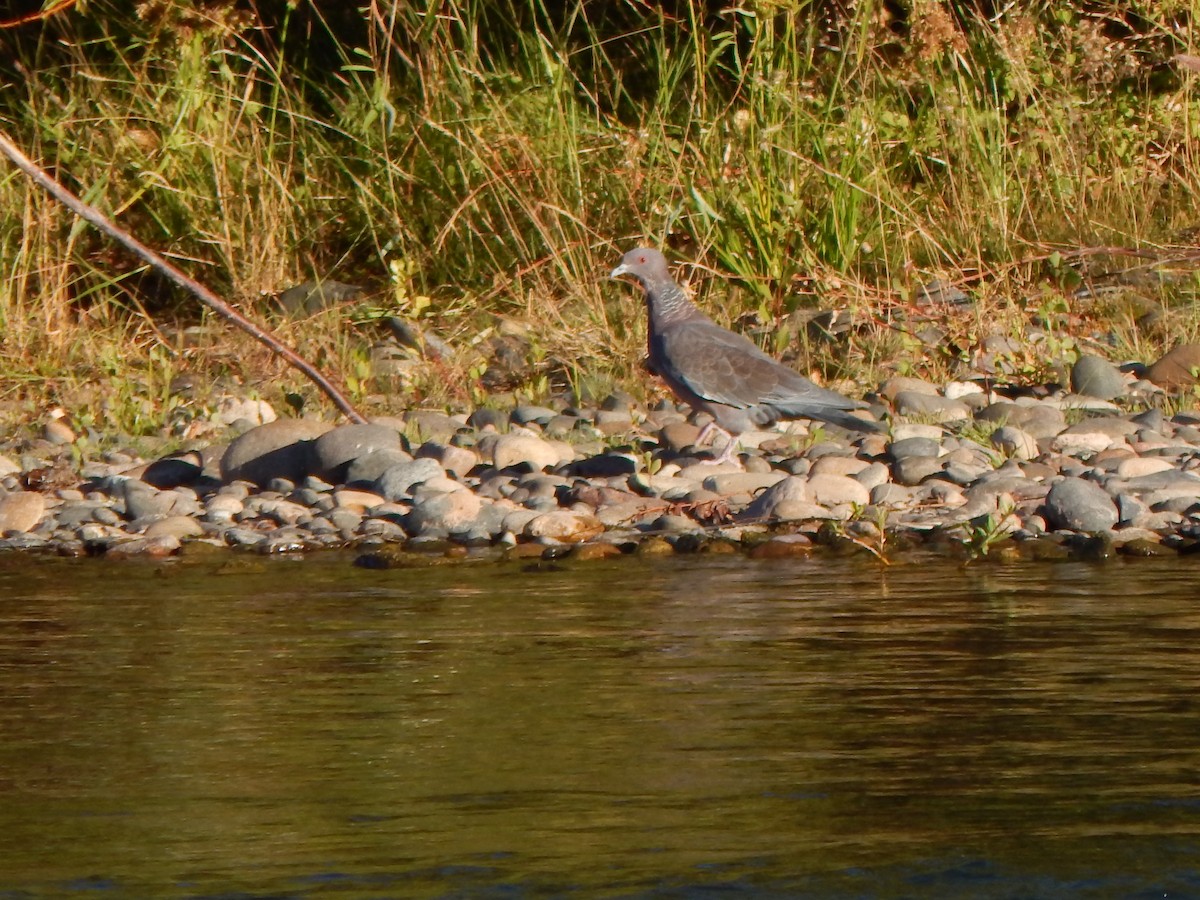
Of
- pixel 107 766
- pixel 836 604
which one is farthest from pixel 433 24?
pixel 107 766

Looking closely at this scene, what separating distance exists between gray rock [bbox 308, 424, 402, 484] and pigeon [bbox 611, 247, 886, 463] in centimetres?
107

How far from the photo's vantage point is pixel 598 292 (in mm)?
8797

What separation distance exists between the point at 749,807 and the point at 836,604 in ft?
6.33

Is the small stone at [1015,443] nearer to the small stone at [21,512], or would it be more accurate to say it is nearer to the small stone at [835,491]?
the small stone at [835,491]

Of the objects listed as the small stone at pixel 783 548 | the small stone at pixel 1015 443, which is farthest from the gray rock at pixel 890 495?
the small stone at pixel 1015 443

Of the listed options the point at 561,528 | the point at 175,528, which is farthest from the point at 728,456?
the point at 175,528

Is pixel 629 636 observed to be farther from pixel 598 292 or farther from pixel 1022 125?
pixel 1022 125

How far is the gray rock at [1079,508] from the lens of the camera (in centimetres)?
570

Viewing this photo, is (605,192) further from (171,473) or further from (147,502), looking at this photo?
(147,502)

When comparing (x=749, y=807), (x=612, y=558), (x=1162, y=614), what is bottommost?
(x=612, y=558)

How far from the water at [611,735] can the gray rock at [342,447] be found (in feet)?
4.99

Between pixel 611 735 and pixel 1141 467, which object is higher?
pixel 611 735

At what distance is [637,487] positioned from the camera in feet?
21.3

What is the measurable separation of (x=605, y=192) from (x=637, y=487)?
10.3 ft
